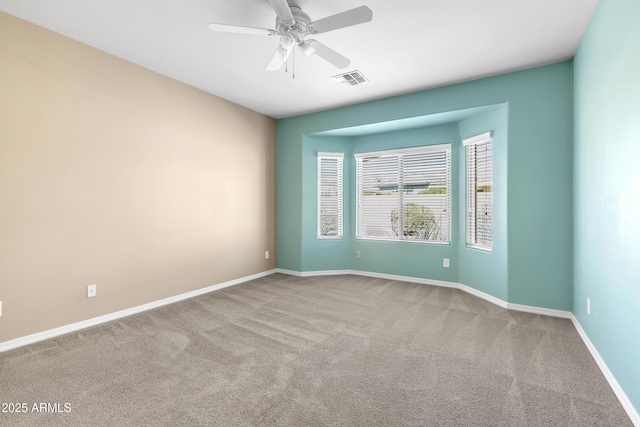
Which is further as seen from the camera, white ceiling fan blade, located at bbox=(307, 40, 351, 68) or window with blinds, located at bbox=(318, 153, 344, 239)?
window with blinds, located at bbox=(318, 153, 344, 239)

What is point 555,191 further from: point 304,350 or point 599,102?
point 304,350

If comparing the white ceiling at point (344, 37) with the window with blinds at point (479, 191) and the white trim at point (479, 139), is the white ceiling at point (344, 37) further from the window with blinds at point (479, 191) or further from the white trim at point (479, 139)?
the window with blinds at point (479, 191)

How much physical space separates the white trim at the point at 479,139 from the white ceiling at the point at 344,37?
74 cm

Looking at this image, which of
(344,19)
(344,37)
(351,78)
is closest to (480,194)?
(351,78)

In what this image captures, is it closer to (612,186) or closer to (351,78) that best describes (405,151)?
(351,78)

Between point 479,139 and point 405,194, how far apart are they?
4.56 feet

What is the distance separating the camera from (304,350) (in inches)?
96.8

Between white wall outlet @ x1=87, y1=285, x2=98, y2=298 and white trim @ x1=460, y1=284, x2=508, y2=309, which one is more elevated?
white wall outlet @ x1=87, y1=285, x2=98, y2=298

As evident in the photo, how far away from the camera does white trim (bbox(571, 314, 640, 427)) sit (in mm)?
1648

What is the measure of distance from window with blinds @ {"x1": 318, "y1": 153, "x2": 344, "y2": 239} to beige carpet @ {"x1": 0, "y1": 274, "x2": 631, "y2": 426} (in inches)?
82.1

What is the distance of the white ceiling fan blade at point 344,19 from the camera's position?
1972 millimetres

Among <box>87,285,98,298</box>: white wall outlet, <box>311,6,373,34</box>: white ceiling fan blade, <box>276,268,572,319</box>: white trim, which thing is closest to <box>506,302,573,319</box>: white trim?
<box>276,268,572,319</box>: white trim

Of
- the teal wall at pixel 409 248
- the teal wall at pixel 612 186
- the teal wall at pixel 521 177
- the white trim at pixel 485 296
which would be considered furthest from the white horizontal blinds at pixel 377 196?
the teal wall at pixel 612 186

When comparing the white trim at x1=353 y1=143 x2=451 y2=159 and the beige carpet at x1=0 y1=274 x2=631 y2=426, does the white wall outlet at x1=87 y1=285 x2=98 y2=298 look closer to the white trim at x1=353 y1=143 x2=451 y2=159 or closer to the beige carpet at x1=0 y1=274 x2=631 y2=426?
the beige carpet at x1=0 y1=274 x2=631 y2=426
